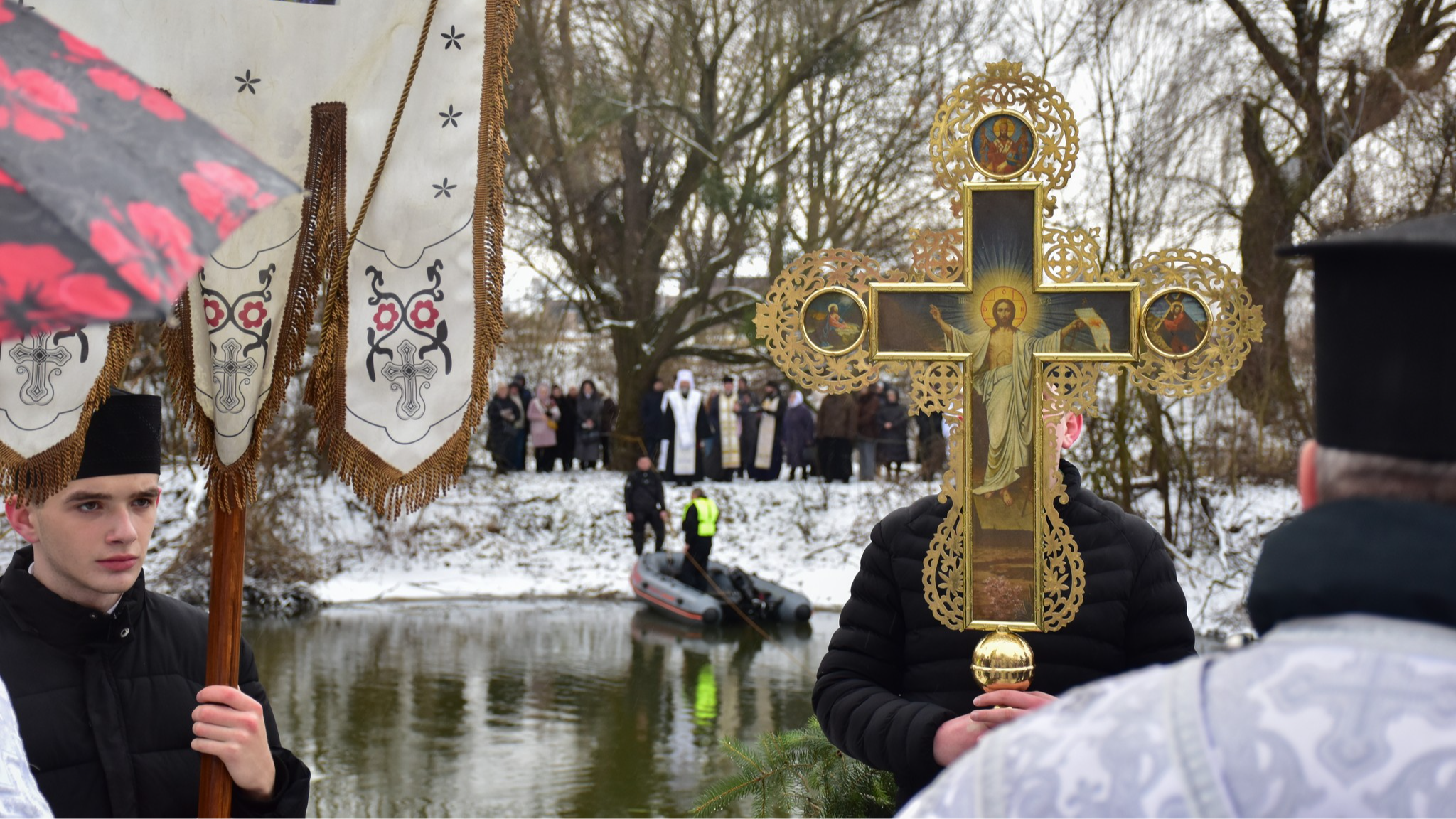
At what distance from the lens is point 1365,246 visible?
1097 mm

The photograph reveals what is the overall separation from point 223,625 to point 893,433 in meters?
19.0

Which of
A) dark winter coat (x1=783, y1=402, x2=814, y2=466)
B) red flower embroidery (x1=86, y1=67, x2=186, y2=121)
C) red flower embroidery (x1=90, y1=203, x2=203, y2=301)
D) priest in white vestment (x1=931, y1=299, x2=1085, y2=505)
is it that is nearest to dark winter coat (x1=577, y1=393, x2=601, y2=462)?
dark winter coat (x1=783, y1=402, x2=814, y2=466)

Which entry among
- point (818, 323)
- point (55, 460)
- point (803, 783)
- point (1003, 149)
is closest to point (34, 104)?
point (55, 460)

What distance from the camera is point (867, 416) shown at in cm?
2073

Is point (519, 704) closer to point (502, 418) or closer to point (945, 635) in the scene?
point (945, 635)

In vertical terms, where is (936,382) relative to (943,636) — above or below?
above

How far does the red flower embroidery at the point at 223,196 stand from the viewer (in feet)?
4.09

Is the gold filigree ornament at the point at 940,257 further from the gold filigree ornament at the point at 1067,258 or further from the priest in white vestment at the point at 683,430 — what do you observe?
the priest in white vestment at the point at 683,430

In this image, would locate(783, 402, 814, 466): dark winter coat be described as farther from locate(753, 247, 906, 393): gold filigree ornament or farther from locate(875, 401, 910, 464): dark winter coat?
locate(753, 247, 906, 393): gold filigree ornament

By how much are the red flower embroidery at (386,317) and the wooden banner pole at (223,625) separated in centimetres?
45

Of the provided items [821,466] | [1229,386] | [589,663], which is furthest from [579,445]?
[1229,386]

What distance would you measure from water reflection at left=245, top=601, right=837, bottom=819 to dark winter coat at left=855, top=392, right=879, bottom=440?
5071 millimetres

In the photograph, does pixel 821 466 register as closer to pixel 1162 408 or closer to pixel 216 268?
pixel 1162 408

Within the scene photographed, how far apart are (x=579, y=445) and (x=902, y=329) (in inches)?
804
